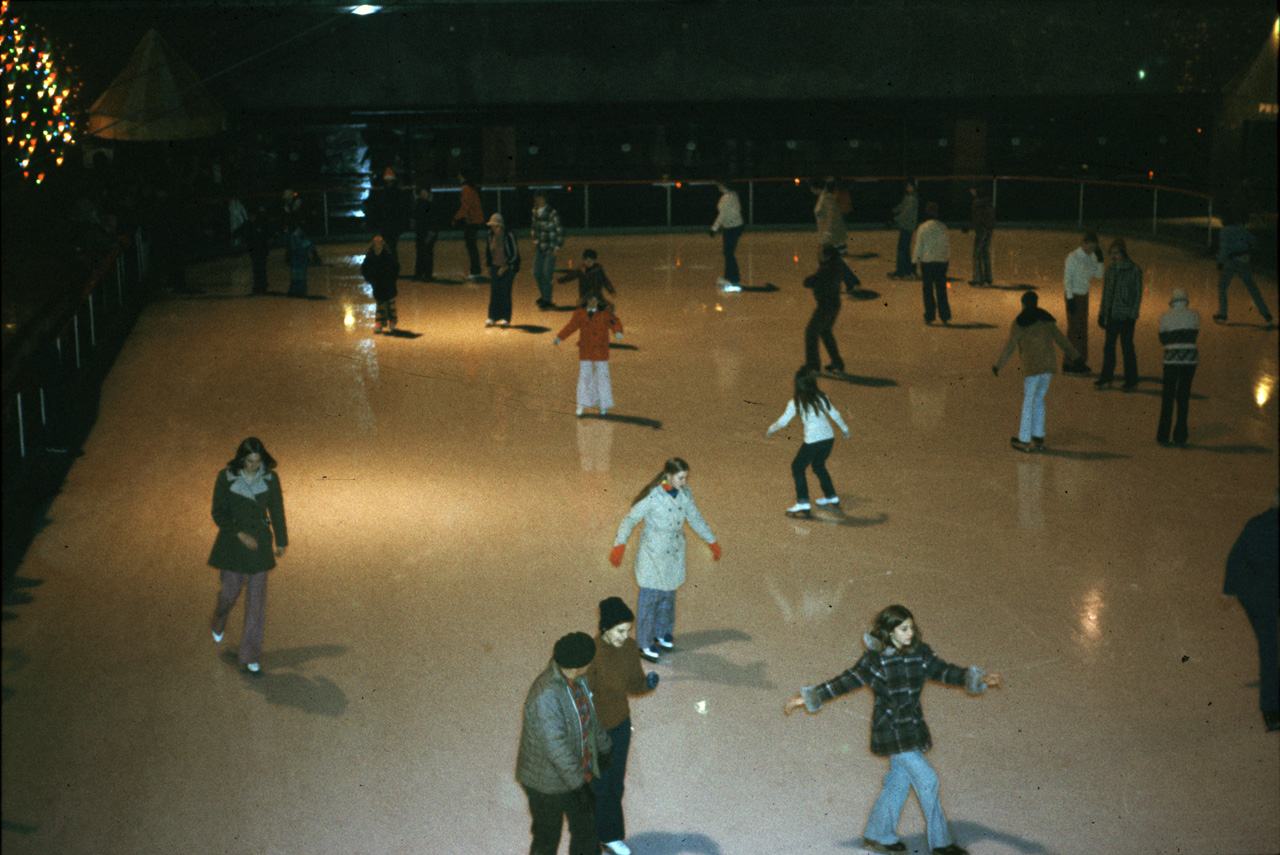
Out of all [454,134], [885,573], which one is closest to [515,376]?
[885,573]

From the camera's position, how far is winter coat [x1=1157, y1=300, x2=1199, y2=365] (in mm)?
11625

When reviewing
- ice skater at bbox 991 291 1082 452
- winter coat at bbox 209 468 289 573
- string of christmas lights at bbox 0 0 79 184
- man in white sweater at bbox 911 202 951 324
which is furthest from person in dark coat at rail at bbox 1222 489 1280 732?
man in white sweater at bbox 911 202 951 324

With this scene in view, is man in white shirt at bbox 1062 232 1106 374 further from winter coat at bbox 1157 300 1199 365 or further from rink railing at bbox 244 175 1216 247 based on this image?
rink railing at bbox 244 175 1216 247

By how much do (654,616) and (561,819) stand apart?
263cm

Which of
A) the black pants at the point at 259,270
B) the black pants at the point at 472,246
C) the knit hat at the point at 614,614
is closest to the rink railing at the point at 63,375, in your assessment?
the black pants at the point at 259,270

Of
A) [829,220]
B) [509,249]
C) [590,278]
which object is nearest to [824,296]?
[590,278]

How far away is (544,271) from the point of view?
63.1 ft

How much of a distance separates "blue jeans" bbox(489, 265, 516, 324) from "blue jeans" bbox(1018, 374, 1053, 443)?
25.7 ft

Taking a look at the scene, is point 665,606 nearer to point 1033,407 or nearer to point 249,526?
point 249,526

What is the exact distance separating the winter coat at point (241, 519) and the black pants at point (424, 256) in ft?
48.4

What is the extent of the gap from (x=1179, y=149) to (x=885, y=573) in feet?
81.0

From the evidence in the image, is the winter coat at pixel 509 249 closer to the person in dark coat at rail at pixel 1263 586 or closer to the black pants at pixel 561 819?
the person in dark coat at rail at pixel 1263 586

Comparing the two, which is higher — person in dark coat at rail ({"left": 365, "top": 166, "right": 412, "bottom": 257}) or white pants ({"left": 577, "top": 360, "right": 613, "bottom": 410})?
person in dark coat at rail ({"left": 365, "top": 166, "right": 412, "bottom": 257})

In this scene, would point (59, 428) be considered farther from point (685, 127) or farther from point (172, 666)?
Answer: point (685, 127)
